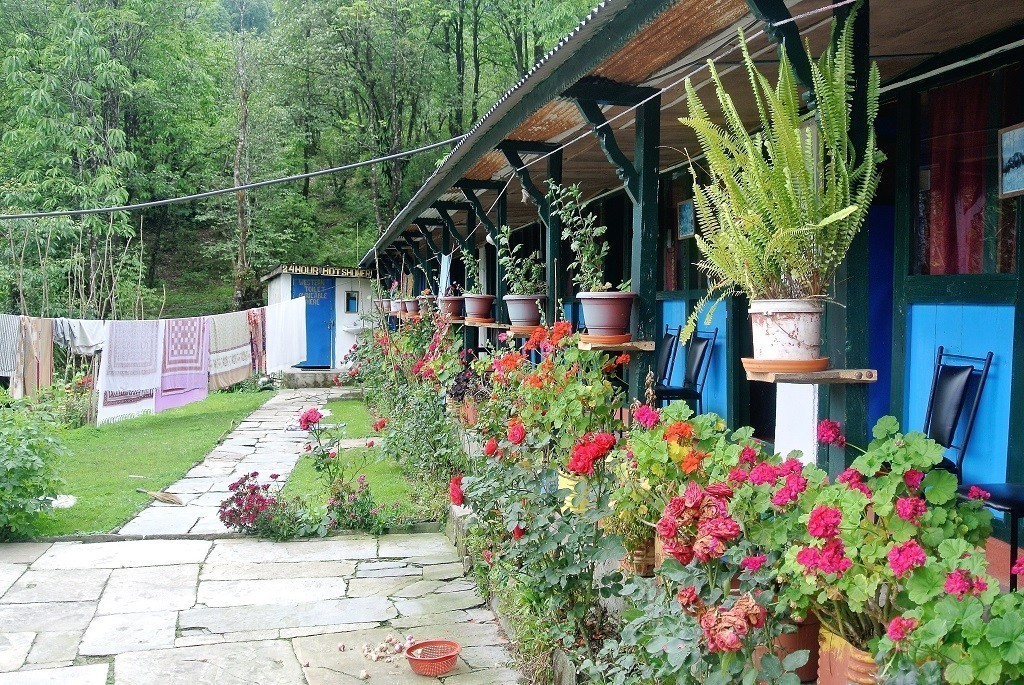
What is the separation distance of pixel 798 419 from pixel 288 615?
114 inches

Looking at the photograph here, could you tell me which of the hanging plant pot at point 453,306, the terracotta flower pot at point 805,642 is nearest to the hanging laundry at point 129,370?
the hanging plant pot at point 453,306

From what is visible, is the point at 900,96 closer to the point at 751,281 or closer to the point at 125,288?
the point at 751,281

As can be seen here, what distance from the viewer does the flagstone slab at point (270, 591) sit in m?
5.00

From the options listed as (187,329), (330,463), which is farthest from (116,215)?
(330,463)

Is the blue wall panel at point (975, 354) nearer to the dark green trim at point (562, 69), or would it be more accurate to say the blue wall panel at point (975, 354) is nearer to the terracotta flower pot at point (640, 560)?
the terracotta flower pot at point (640, 560)

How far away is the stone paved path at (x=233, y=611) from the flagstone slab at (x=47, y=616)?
0.04ft

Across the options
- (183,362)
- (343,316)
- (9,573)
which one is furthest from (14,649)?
(343,316)

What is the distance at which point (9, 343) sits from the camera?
11.0 meters

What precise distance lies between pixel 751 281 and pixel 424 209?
7.49m

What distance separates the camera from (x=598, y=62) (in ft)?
12.6

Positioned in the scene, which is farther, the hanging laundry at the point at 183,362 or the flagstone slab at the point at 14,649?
the hanging laundry at the point at 183,362

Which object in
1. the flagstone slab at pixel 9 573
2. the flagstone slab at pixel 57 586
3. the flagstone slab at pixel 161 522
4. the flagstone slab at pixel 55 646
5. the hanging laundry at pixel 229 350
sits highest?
the hanging laundry at pixel 229 350

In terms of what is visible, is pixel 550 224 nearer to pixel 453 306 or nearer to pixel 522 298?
pixel 522 298

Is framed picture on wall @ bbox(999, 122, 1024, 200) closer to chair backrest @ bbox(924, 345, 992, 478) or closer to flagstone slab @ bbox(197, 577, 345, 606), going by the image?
chair backrest @ bbox(924, 345, 992, 478)
